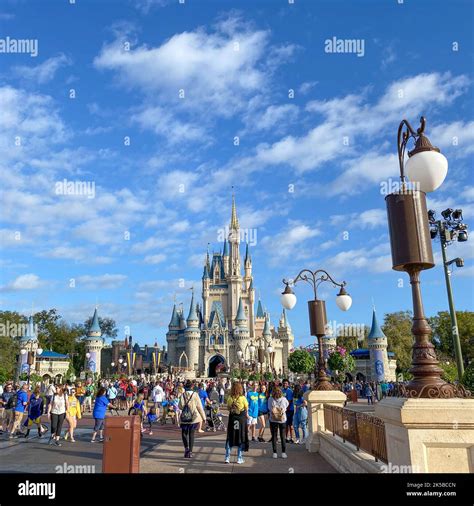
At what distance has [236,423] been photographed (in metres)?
9.20

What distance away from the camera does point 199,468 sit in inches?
343

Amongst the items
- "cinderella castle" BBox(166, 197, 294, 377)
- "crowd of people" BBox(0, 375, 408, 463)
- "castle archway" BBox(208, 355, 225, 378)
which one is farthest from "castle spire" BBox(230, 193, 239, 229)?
"crowd of people" BBox(0, 375, 408, 463)

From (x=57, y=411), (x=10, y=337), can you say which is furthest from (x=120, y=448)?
(x=10, y=337)

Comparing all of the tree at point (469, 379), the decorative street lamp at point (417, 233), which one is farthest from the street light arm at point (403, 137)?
the tree at point (469, 379)

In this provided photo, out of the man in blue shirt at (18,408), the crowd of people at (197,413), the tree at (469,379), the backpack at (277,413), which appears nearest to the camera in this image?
the crowd of people at (197,413)

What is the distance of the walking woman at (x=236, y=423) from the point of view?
911 centimetres

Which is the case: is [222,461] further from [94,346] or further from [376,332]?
[94,346]

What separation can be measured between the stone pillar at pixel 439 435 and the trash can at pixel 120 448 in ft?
13.3

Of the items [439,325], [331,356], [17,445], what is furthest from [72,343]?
[17,445]

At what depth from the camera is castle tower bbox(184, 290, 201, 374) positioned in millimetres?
90938

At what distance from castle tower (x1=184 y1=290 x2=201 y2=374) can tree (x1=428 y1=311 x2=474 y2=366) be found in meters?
45.8

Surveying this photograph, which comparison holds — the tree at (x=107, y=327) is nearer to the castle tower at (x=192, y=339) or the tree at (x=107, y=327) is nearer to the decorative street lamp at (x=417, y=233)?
the castle tower at (x=192, y=339)

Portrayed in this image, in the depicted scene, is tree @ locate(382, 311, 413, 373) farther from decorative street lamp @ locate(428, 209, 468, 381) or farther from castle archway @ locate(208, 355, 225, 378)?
decorative street lamp @ locate(428, 209, 468, 381)
